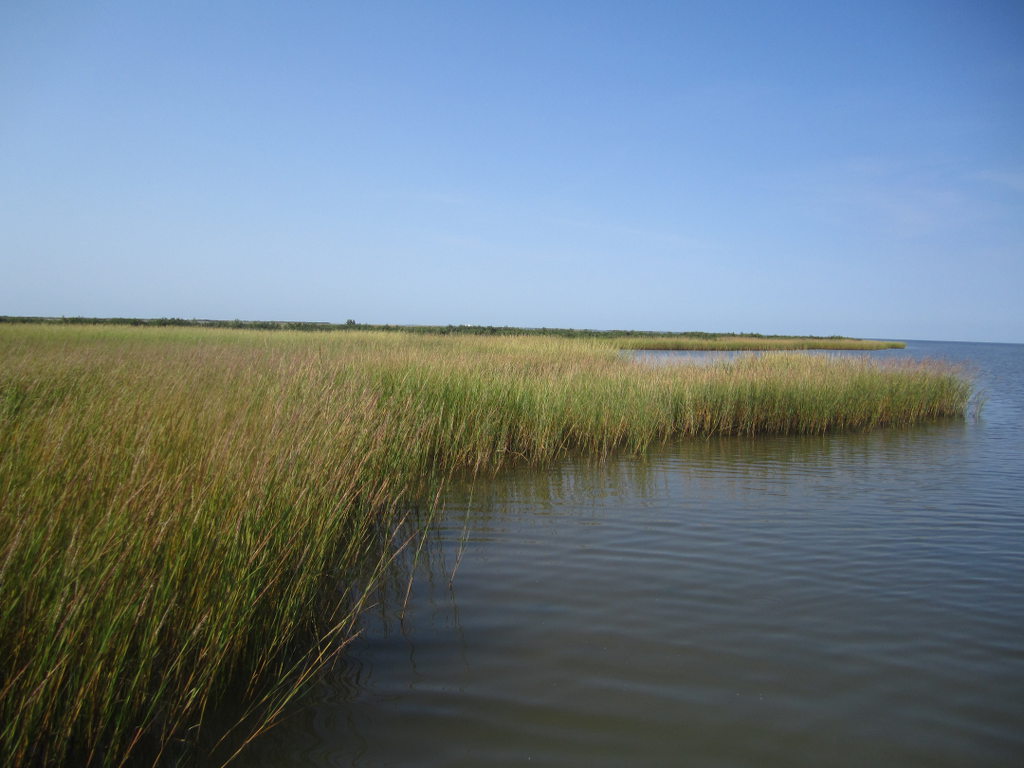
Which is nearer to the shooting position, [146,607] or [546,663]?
[146,607]

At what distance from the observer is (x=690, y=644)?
344cm

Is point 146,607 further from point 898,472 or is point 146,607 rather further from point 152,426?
point 898,472

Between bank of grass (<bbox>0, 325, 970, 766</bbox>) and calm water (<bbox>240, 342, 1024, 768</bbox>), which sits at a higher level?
bank of grass (<bbox>0, 325, 970, 766</bbox>)

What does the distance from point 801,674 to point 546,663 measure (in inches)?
47.3

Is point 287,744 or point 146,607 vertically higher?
point 146,607

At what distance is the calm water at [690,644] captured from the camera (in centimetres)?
261

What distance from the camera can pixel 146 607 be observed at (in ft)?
7.45

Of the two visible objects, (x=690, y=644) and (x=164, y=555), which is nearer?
(x=164, y=555)

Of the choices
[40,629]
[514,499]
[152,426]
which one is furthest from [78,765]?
[514,499]

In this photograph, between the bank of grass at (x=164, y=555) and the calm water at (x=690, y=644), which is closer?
the bank of grass at (x=164, y=555)

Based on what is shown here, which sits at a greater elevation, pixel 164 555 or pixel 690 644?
pixel 164 555

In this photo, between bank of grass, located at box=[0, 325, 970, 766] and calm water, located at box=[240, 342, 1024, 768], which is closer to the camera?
bank of grass, located at box=[0, 325, 970, 766]

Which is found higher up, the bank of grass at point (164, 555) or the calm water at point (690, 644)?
the bank of grass at point (164, 555)

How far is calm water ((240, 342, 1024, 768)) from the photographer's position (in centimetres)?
261
